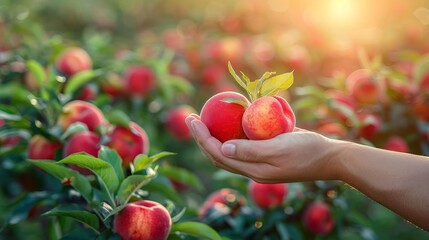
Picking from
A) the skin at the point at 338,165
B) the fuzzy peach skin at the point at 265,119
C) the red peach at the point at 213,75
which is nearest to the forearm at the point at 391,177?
the skin at the point at 338,165

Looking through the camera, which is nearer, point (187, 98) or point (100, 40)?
point (100, 40)

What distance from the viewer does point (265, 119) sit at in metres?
1.25

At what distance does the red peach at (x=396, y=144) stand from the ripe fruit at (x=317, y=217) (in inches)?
11.3

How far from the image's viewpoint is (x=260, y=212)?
71.7 inches

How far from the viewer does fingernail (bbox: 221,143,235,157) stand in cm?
124

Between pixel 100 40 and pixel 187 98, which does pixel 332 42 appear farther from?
pixel 100 40

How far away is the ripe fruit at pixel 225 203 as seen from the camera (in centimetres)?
179

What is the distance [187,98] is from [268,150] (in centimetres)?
186

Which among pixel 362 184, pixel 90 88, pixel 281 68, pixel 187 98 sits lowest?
pixel 187 98

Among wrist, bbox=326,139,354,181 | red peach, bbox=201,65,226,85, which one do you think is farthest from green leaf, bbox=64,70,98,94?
red peach, bbox=201,65,226,85

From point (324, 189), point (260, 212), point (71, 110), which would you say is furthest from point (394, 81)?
point (71, 110)

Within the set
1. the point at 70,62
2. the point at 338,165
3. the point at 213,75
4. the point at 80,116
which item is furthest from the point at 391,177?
the point at 213,75

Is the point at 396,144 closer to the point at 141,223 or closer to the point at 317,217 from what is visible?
the point at 317,217

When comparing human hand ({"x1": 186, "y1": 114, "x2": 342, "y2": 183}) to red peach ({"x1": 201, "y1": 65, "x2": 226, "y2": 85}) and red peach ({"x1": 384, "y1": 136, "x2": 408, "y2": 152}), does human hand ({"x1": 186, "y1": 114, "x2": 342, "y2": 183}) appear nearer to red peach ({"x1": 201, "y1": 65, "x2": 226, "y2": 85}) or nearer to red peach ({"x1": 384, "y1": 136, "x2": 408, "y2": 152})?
red peach ({"x1": 384, "y1": 136, "x2": 408, "y2": 152})
